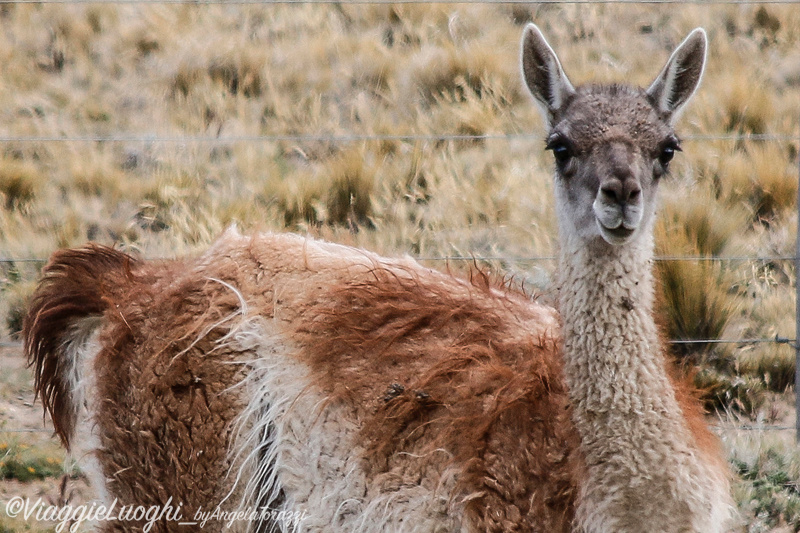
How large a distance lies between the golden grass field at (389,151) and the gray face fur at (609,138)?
3.92 ft

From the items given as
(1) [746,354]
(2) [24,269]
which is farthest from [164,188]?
(1) [746,354]

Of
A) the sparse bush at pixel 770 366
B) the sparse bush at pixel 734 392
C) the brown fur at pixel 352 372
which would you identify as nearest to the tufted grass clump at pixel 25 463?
the brown fur at pixel 352 372

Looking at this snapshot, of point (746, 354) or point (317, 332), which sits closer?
point (317, 332)

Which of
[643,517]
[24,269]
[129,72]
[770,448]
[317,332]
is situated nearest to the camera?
[643,517]

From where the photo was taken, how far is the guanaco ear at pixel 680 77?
2721 millimetres

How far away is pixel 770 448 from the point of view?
13.7ft

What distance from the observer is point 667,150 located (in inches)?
104

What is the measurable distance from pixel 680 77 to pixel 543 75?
15.8 inches

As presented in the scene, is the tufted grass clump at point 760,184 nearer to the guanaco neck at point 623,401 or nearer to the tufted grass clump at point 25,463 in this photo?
the guanaco neck at point 623,401

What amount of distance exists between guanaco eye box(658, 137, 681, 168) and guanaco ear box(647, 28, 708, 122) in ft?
0.39

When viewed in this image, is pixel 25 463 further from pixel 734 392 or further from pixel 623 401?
pixel 734 392

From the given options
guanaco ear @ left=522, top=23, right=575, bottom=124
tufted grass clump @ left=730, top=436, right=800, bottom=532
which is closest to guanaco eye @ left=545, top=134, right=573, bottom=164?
guanaco ear @ left=522, top=23, right=575, bottom=124

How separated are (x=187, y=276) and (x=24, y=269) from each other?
10.2 ft

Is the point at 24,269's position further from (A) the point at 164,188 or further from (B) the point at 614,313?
(B) the point at 614,313
